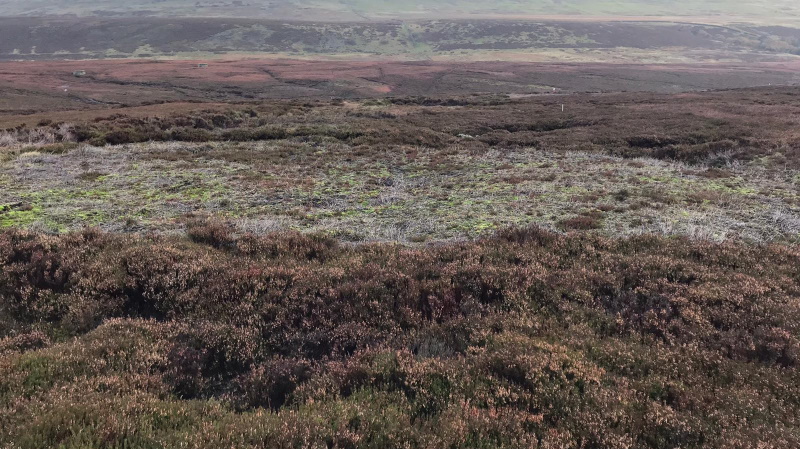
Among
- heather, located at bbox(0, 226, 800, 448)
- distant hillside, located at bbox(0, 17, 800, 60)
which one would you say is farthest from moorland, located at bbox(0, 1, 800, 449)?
distant hillside, located at bbox(0, 17, 800, 60)

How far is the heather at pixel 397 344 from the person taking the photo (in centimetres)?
461

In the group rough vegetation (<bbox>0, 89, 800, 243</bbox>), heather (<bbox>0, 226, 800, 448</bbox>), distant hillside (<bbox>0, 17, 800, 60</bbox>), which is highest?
distant hillside (<bbox>0, 17, 800, 60</bbox>)

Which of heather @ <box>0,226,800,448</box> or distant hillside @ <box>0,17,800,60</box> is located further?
distant hillside @ <box>0,17,800,60</box>

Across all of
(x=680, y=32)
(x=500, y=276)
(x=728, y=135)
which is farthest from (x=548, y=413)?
(x=680, y=32)

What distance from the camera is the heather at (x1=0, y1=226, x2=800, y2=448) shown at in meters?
4.61

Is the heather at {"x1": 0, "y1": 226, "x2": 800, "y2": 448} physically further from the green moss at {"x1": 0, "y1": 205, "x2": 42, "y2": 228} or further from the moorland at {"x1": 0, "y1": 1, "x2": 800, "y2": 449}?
the green moss at {"x1": 0, "y1": 205, "x2": 42, "y2": 228}

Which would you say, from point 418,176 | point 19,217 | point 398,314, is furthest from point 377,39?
point 398,314

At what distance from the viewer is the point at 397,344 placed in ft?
21.2

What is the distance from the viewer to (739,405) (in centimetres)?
501

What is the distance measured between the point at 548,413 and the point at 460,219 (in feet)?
28.0

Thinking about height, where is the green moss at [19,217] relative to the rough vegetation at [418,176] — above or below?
below

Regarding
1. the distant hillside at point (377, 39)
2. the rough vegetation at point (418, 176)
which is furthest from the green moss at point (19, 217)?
the distant hillside at point (377, 39)

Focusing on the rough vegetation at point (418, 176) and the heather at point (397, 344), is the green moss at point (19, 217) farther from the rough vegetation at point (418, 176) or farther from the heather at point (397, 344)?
the heather at point (397, 344)

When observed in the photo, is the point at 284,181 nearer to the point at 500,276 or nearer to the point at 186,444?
the point at 500,276
